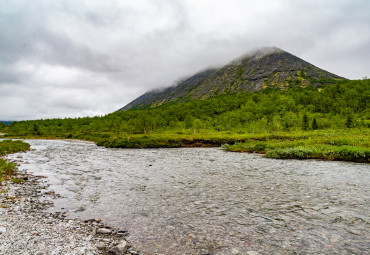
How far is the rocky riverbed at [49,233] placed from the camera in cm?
774

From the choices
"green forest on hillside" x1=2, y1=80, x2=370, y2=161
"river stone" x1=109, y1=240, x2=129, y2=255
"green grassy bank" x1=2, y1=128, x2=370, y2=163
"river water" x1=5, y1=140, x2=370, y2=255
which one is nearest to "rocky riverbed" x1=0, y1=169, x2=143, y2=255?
"river stone" x1=109, y1=240, x2=129, y2=255

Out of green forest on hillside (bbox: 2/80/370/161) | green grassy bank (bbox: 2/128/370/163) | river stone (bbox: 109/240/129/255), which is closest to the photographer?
river stone (bbox: 109/240/129/255)

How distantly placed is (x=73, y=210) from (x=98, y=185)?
6224 mm

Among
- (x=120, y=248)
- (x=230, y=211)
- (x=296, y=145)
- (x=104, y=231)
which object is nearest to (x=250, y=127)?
(x=296, y=145)

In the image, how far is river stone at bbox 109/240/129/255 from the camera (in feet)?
25.4

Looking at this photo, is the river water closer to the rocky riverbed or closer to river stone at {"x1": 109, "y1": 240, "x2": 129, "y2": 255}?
river stone at {"x1": 109, "y1": 240, "x2": 129, "y2": 255}

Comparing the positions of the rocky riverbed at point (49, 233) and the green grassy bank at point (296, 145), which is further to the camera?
the green grassy bank at point (296, 145)

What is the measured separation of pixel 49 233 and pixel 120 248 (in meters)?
3.39

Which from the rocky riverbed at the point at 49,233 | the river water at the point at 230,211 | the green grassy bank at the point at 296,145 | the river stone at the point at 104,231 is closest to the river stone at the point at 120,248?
the rocky riverbed at the point at 49,233

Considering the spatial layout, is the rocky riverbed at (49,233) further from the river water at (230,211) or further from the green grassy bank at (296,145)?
the green grassy bank at (296,145)

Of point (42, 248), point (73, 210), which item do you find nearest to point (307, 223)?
point (42, 248)

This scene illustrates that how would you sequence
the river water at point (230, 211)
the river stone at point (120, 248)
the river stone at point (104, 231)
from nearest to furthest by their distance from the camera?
the river stone at point (120, 248)
the river water at point (230, 211)
the river stone at point (104, 231)

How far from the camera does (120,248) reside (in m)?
7.99

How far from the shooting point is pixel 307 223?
10352 millimetres
